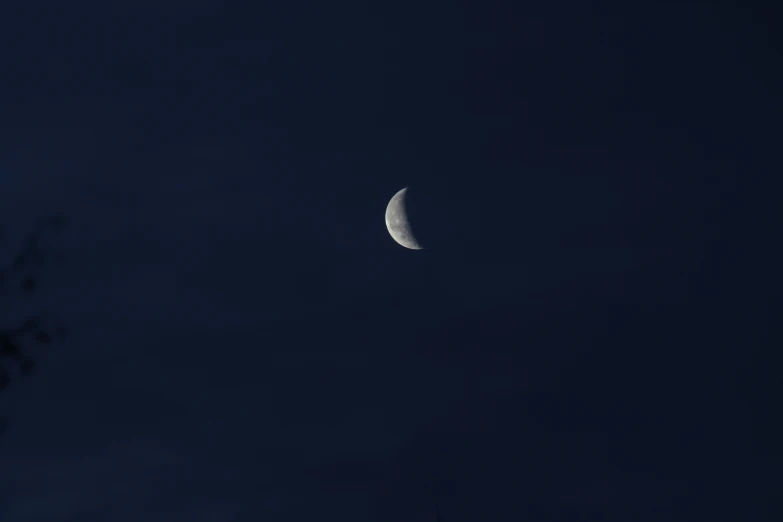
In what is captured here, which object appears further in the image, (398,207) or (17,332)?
(398,207)

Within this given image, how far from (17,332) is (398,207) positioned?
4058 cm

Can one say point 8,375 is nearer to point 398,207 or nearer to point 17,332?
point 17,332

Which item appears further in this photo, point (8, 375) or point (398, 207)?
point (398, 207)

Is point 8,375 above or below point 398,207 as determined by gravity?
below

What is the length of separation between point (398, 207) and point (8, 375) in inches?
1610

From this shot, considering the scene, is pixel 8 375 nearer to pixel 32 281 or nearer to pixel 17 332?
pixel 17 332

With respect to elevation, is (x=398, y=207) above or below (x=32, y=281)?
above

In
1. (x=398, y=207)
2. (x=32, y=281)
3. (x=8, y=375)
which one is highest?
(x=398, y=207)

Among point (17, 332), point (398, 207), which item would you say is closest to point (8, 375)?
point (17, 332)

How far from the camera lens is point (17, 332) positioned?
2570 cm

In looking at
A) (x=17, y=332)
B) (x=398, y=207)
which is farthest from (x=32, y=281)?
(x=398, y=207)

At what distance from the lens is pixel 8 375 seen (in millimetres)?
25703

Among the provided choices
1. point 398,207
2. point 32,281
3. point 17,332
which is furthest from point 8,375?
point 398,207

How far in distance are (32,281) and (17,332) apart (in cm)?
166
